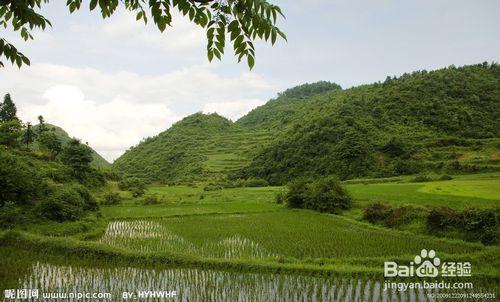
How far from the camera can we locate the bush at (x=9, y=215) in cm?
1573

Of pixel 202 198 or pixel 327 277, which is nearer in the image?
pixel 327 277

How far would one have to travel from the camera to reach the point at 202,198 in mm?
33812

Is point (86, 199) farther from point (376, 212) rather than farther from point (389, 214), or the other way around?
point (389, 214)

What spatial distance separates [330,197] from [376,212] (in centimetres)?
510

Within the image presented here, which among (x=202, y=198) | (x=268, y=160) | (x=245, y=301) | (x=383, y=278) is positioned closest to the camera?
(x=245, y=301)

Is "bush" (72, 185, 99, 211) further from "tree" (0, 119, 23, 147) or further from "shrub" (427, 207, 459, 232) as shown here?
"shrub" (427, 207, 459, 232)

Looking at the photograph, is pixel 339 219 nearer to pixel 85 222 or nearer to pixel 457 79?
pixel 85 222

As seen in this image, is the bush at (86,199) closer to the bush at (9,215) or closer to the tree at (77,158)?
the bush at (9,215)

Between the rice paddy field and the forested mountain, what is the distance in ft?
75.4

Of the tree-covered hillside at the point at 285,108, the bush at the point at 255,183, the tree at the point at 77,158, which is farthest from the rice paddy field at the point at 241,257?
the tree-covered hillside at the point at 285,108

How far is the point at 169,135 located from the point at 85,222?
257 ft

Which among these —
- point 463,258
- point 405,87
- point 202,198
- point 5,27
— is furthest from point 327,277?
point 405,87

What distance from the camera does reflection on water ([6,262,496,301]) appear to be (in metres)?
8.81

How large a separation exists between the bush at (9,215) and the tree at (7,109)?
29350mm
